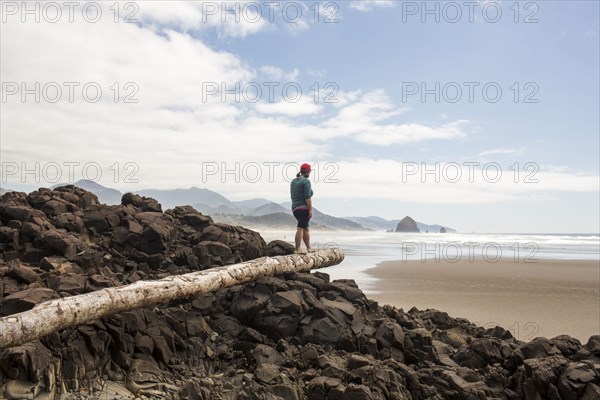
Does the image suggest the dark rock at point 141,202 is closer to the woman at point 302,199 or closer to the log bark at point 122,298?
the woman at point 302,199

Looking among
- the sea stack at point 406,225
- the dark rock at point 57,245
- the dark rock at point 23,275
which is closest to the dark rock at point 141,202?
the dark rock at point 57,245

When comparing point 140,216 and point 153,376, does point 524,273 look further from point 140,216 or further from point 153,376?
point 153,376

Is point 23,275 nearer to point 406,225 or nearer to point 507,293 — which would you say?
point 507,293

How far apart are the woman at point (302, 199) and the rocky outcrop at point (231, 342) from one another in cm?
68

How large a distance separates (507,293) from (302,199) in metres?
9.36

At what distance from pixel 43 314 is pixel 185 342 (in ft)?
7.18

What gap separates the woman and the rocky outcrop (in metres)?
0.68

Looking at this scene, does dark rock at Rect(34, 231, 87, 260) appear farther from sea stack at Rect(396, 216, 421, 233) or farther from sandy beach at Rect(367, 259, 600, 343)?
sea stack at Rect(396, 216, 421, 233)

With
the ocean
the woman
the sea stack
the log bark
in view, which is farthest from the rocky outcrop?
the sea stack

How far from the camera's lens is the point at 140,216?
1130 cm

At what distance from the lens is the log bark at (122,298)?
5.70m

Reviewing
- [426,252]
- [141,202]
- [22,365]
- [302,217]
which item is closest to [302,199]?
[302,217]

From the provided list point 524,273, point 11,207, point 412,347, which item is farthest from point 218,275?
point 524,273

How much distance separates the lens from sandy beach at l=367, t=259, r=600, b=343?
471 inches
